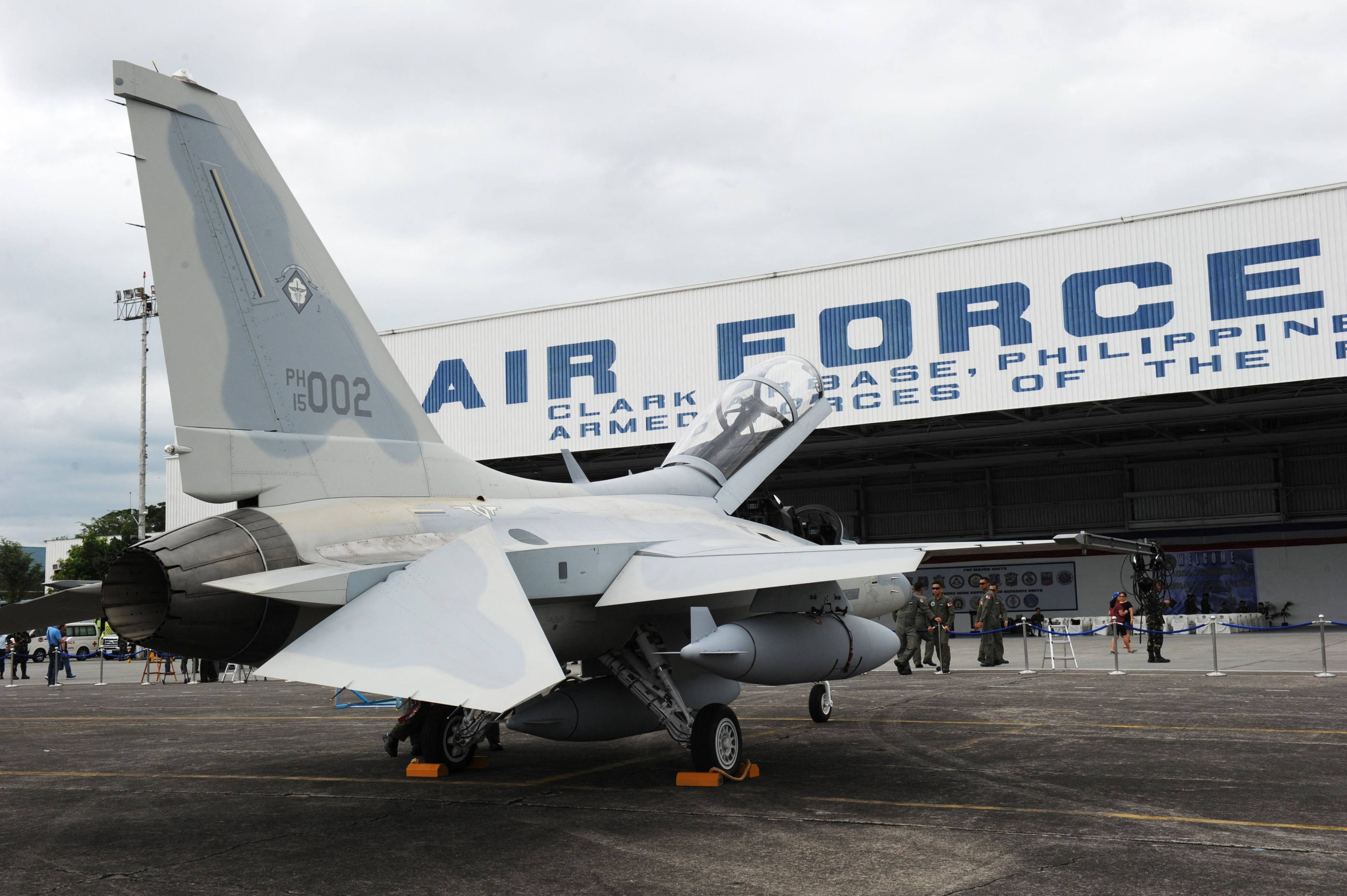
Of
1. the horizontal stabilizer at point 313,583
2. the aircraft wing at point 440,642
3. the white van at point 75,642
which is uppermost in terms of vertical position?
the horizontal stabilizer at point 313,583

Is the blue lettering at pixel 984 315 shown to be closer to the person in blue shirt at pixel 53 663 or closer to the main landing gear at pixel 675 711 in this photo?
the main landing gear at pixel 675 711

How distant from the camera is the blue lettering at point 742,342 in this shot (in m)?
25.5

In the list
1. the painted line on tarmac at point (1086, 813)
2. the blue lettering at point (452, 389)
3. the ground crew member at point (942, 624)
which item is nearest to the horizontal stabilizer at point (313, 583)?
the painted line on tarmac at point (1086, 813)

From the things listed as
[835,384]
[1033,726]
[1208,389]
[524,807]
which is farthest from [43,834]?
[1208,389]

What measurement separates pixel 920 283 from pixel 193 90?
19.9 metres

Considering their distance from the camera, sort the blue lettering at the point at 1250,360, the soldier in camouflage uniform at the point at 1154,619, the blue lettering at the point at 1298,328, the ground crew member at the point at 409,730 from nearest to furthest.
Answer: the ground crew member at the point at 409,730, the soldier in camouflage uniform at the point at 1154,619, the blue lettering at the point at 1298,328, the blue lettering at the point at 1250,360

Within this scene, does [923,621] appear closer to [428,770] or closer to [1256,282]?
[1256,282]

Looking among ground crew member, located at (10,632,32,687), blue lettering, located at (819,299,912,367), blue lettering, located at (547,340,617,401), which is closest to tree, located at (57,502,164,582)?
ground crew member, located at (10,632,32,687)

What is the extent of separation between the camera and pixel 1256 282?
829 inches

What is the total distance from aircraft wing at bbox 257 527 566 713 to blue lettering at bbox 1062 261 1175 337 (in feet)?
65.3

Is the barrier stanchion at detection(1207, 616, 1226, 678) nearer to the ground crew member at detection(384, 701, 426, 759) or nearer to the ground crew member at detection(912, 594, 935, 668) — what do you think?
the ground crew member at detection(912, 594, 935, 668)

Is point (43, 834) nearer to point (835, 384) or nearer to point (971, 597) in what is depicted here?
point (835, 384)

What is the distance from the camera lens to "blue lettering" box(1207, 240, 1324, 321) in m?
20.7

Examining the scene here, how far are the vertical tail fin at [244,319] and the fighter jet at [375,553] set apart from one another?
0.01m
